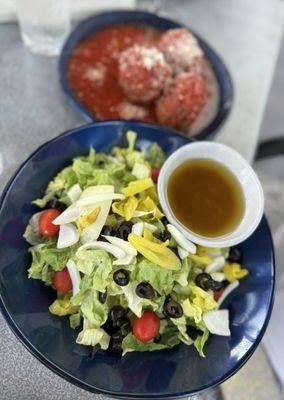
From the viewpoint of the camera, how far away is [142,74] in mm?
1142

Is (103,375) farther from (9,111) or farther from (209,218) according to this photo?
(9,111)

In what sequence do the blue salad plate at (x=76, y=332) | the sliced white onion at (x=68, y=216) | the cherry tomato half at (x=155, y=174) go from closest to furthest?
the blue salad plate at (x=76, y=332) → the sliced white onion at (x=68, y=216) → the cherry tomato half at (x=155, y=174)

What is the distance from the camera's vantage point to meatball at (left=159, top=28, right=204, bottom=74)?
1225 mm

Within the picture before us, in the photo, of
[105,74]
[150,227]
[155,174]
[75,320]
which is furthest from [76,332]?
[105,74]

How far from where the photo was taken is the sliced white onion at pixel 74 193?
0.90 meters

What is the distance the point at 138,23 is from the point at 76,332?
→ 98cm

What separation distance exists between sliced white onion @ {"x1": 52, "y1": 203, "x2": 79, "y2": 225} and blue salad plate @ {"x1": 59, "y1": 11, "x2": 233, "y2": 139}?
31cm

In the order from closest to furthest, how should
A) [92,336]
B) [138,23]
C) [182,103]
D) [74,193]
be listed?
[92,336], [74,193], [182,103], [138,23]

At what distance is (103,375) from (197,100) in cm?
71

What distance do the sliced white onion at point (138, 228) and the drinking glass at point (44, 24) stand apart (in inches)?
27.1

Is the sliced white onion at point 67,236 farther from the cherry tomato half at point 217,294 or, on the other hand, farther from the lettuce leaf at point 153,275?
the cherry tomato half at point 217,294

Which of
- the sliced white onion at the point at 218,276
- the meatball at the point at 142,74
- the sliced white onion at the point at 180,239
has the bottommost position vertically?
the sliced white onion at the point at 218,276

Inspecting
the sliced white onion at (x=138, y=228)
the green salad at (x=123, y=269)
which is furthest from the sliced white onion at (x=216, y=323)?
the sliced white onion at (x=138, y=228)

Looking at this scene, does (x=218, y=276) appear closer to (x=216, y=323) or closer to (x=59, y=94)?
(x=216, y=323)
